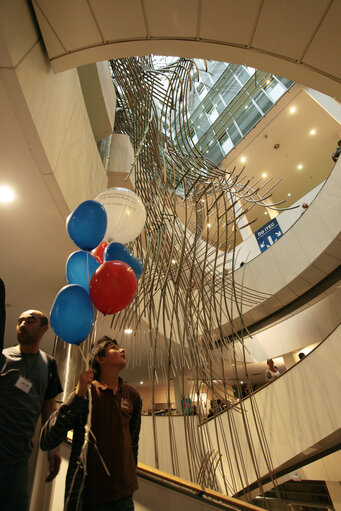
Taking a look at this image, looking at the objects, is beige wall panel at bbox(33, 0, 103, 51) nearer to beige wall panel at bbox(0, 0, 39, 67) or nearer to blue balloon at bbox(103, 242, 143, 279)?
beige wall panel at bbox(0, 0, 39, 67)

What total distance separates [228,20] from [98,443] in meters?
1.89

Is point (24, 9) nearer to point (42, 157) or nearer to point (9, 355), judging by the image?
point (42, 157)

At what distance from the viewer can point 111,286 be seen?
43.6 inches

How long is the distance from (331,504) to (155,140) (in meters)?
7.69

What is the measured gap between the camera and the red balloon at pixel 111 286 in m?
1.11

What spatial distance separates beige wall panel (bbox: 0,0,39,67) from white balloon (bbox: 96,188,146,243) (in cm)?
81

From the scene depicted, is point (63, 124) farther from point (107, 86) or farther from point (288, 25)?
point (107, 86)

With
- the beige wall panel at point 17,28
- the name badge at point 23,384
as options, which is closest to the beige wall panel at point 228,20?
the beige wall panel at point 17,28

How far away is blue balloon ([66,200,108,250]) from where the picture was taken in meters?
1.34

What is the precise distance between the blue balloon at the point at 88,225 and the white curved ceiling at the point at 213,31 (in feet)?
3.09

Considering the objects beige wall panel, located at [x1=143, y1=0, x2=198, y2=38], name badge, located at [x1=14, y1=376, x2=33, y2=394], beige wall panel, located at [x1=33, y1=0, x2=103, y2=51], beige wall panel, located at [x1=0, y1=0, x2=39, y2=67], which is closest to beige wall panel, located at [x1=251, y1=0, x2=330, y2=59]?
beige wall panel, located at [x1=143, y1=0, x2=198, y2=38]

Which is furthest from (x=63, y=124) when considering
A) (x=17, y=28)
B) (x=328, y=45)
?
(x=328, y=45)

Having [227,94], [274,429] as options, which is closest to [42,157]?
[274,429]

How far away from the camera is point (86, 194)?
7.90 feet
